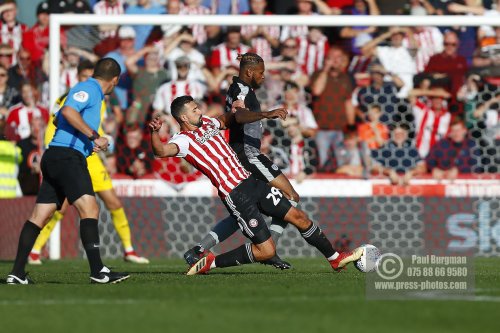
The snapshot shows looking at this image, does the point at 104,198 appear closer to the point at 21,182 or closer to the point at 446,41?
the point at 21,182

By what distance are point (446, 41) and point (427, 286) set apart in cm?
808

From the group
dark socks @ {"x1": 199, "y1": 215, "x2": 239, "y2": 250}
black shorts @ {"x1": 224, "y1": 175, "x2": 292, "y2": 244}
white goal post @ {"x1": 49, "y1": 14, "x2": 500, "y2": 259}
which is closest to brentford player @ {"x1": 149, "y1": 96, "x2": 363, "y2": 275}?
black shorts @ {"x1": 224, "y1": 175, "x2": 292, "y2": 244}

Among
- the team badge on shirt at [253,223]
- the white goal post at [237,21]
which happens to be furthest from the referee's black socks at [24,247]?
the white goal post at [237,21]

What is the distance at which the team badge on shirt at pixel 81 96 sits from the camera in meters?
8.70

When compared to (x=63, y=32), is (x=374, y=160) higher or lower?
lower

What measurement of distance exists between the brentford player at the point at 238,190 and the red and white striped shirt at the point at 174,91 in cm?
533

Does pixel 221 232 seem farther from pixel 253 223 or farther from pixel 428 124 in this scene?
pixel 428 124

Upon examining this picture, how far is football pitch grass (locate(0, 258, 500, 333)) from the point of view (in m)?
5.66

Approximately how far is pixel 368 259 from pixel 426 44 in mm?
6679

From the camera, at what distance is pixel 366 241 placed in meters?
14.5

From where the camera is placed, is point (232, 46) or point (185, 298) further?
point (232, 46)

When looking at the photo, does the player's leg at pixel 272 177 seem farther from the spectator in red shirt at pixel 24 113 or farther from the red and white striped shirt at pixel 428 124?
the spectator in red shirt at pixel 24 113

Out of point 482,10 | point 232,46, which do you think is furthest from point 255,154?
point 482,10

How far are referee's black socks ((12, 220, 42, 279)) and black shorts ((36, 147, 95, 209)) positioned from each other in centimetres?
41
